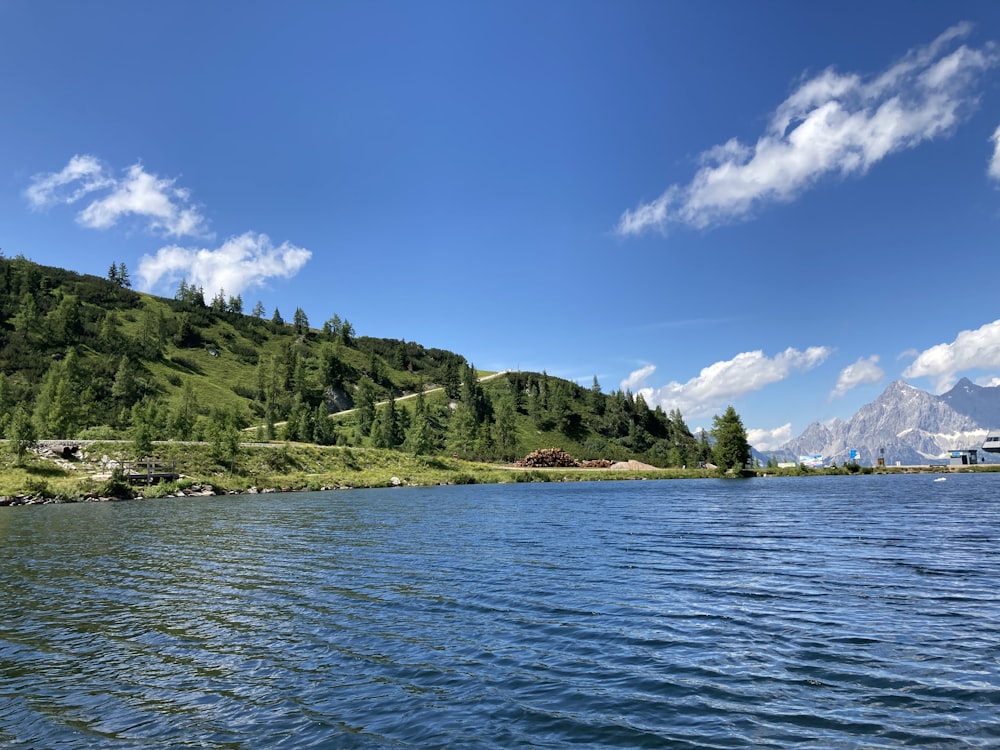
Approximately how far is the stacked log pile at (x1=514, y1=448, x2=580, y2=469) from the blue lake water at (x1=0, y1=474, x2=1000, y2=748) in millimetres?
145072

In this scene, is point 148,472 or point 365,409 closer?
point 148,472

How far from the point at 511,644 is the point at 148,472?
3723 inches

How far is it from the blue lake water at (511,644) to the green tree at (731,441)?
361 ft

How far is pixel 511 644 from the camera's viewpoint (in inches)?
600

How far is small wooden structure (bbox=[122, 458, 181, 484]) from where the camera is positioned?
90125 mm

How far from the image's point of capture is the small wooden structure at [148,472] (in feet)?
296

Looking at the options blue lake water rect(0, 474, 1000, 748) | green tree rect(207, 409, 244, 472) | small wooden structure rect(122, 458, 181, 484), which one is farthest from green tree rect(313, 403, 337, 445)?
blue lake water rect(0, 474, 1000, 748)

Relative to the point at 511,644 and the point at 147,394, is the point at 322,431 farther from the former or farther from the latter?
the point at 511,644

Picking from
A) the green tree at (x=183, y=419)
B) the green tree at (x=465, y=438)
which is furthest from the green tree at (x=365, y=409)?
the green tree at (x=183, y=419)

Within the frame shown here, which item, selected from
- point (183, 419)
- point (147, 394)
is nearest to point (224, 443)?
point (183, 419)

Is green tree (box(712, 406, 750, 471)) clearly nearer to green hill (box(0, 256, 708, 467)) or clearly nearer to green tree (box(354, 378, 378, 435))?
green hill (box(0, 256, 708, 467))

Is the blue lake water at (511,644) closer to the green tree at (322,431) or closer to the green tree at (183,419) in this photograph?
the green tree at (183,419)

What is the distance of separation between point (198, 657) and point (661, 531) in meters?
30.4

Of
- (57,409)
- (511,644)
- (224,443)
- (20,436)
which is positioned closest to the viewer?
(511,644)
